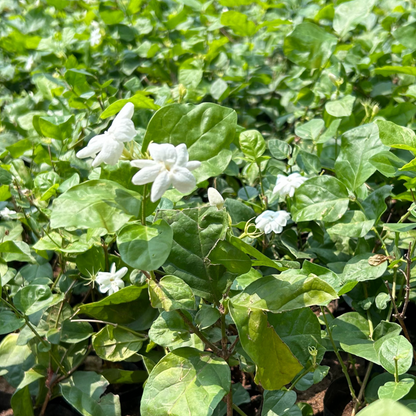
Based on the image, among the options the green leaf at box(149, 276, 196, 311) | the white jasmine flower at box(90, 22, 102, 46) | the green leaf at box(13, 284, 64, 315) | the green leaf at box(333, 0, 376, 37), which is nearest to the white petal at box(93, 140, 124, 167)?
the green leaf at box(149, 276, 196, 311)

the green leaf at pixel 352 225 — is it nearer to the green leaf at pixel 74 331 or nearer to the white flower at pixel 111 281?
the white flower at pixel 111 281

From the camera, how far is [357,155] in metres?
1.11

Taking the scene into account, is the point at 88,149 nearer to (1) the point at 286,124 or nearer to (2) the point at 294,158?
(2) the point at 294,158

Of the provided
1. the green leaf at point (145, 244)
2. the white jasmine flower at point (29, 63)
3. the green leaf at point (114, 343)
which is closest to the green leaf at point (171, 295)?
the green leaf at point (145, 244)

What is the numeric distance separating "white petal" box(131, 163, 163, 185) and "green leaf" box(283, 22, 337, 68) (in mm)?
987

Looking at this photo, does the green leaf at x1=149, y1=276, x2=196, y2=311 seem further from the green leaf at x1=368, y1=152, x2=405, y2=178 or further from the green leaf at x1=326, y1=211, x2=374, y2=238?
the green leaf at x1=368, y1=152, x2=405, y2=178

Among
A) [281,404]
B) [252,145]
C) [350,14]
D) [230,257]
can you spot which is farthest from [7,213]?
[350,14]

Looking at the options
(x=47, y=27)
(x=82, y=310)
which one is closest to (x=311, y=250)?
Result: (x=82, y=310)

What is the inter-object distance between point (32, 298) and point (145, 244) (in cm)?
47

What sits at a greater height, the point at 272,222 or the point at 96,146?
the point at 96,146

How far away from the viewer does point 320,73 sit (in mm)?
1582

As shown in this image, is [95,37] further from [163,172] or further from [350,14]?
[163,172]

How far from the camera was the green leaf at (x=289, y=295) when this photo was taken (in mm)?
768

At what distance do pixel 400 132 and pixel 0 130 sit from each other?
1405mm
